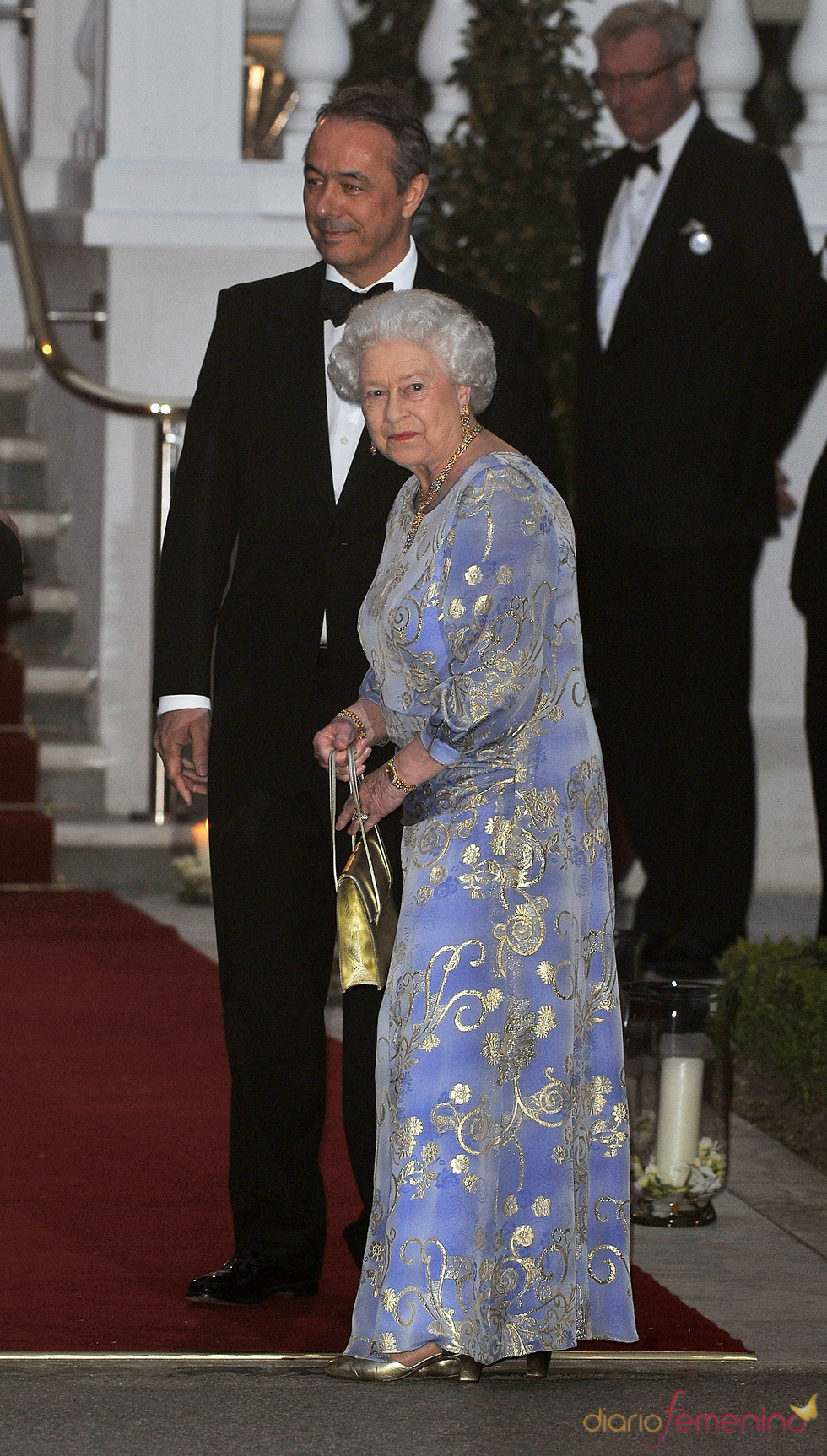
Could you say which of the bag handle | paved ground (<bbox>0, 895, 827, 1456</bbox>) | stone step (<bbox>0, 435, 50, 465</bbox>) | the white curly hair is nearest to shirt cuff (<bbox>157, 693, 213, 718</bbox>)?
the bag handle

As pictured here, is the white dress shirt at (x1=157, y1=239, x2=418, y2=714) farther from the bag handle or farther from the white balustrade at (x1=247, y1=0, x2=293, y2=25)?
the white balustrade at (x1=247, y1=0, x2=293, y2=25)

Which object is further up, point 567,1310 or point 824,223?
point 824,223

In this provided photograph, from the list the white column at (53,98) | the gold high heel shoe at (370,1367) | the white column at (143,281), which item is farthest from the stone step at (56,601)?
the gold high heel shoe at (370,1367)

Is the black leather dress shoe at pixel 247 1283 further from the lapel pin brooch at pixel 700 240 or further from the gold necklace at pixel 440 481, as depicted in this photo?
the lapel pin brooch at pixel 700 240

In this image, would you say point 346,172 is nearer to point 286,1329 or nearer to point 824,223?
point 286,1329

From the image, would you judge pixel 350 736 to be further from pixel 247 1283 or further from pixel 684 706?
pixel 684 706

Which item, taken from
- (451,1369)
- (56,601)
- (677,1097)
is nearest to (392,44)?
(56,601)

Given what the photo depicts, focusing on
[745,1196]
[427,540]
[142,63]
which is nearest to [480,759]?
[427,540]

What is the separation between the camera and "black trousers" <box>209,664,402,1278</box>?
148 inches

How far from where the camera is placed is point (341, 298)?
12.1ft

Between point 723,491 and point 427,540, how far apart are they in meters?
3.13

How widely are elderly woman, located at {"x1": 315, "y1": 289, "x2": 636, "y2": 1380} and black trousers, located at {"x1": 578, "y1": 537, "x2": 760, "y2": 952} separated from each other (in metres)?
2.98

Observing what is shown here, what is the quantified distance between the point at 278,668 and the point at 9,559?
0.59 m

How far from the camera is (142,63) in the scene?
8.17 meters
